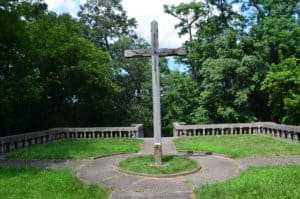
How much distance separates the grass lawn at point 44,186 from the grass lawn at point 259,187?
2355 mm

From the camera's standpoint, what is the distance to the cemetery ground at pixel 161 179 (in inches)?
324

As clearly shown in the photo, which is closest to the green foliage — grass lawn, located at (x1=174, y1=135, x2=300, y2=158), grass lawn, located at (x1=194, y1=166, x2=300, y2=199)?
grass lawn, located at (x1=174, y1=135, x2=300, y2=158)

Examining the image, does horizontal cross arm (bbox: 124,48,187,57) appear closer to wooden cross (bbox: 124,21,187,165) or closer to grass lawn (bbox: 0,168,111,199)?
wooden cross (bbox: 124,21,187,165)

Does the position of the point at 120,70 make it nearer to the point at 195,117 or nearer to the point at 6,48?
the point at 195,117

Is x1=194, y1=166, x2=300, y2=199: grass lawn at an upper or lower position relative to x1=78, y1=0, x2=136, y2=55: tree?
lower

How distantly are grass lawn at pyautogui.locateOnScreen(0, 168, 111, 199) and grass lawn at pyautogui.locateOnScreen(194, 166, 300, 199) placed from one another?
236 cm

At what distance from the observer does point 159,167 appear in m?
10.9

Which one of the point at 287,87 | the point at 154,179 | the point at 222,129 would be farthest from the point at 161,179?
the point at 287,87

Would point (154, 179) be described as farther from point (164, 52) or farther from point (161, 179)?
point (164, 52)

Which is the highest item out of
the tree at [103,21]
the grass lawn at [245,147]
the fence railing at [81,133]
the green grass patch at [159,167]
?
the tree at [103,21]

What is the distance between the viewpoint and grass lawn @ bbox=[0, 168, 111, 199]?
8258mm

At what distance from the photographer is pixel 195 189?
8.60 meters

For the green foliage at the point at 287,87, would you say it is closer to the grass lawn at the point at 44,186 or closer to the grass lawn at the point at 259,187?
the grass lawn at the point at 259,187

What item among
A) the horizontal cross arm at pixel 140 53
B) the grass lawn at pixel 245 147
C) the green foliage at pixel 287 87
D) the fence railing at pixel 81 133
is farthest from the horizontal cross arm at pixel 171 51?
the green foliage at pixel 287 87
